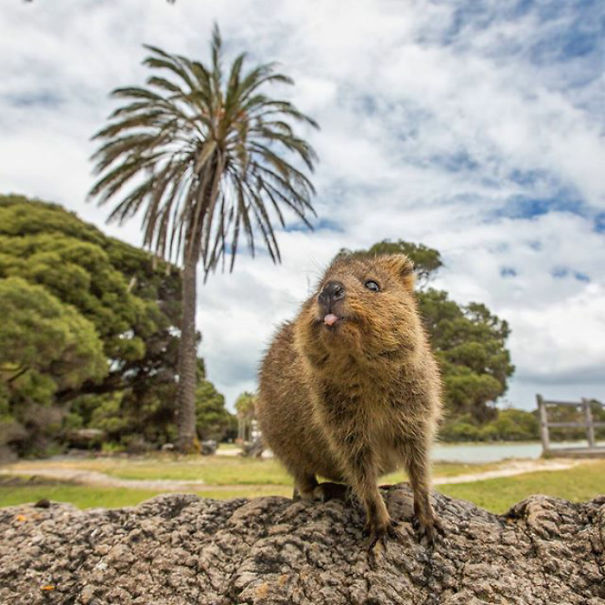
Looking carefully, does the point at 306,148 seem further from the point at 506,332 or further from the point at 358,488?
the point at 358,488

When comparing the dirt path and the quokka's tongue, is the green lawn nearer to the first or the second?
the dirt path

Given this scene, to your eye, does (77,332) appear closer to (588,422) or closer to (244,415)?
(588,422)

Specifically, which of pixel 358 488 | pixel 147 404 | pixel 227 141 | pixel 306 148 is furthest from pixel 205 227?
pixel 358 488

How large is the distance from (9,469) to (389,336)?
1421 centimetres

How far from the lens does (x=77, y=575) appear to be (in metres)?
2.54

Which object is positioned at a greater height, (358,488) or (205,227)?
(205,227)

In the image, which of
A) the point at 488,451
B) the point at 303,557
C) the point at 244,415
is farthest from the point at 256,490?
the point at 244,415

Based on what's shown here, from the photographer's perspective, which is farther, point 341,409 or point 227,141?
point 227,141

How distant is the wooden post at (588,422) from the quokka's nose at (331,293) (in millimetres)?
17887

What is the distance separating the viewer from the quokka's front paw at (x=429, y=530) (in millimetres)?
2391

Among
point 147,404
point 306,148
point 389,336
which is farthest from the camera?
point 147,404

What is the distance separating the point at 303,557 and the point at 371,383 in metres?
0.86

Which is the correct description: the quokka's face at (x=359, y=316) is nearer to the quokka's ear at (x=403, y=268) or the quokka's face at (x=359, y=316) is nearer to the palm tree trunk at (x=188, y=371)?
the quokka's ear at (x=403, y=268)

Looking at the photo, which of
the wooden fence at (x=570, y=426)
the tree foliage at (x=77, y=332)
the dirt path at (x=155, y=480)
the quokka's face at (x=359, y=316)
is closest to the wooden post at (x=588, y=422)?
the wooden fence at (x=570, y=426)
